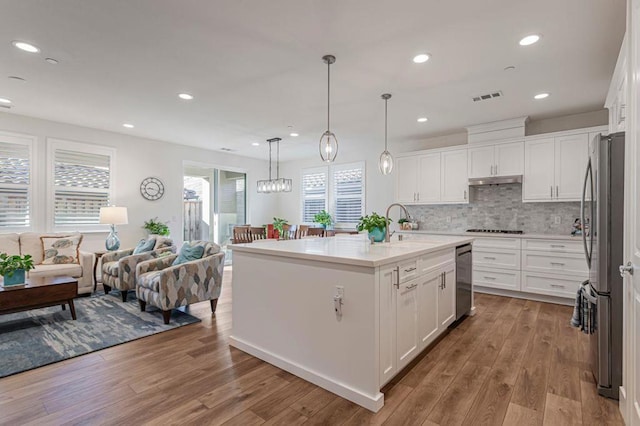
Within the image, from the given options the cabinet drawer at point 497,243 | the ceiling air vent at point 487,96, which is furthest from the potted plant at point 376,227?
the cabinet drawer at point 497,243

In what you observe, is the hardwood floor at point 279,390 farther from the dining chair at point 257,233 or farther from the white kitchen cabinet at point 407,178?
the white kitchen cabinet at point 407,178

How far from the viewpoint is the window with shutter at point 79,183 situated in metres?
5.01

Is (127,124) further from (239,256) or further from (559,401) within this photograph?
(559,401)

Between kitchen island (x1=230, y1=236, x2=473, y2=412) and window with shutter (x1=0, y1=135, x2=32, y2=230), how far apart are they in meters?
4.14

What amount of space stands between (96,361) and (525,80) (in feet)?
15.9

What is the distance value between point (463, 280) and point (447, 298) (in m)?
A: 0.51

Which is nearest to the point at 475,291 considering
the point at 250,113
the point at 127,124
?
the point at 250,113

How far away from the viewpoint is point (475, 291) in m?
4.93

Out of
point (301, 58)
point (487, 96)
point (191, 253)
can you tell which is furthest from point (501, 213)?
point (191, 253)

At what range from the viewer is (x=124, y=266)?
4.21m

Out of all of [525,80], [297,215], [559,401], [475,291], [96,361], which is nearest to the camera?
[559,401]

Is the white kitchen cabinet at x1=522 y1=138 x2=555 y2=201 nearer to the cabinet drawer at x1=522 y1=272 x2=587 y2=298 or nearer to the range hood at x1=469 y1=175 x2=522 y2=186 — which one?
the range hood at x1=469 y1=175 x2=522 y2=186

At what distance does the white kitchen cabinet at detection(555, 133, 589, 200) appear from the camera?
4.13 metres

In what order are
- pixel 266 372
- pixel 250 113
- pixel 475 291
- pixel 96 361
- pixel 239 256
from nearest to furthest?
pixel 266 372
pixel 96 361
pixel 239 256
pixel 250 113
pixel 475 291
